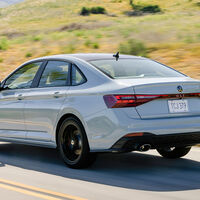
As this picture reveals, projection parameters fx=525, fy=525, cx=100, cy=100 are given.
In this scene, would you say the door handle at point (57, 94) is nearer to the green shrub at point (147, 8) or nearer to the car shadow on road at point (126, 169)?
the car shadow on road at point (126, 169)

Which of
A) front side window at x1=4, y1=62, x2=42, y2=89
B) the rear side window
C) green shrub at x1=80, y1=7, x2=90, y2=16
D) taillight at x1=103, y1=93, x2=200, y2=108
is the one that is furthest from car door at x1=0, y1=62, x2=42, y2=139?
green shrub at x1=80, y1=7, x2=90, y2=16

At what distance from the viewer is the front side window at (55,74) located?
7578 millimetres

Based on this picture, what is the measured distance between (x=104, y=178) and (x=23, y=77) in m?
2.57

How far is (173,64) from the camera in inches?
711

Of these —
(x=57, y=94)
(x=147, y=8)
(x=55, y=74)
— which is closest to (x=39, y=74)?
(x=55, y=74)

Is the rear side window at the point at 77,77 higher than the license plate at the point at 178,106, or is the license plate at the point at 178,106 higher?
the rear side window at the point at 77,77

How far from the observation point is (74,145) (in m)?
7.24

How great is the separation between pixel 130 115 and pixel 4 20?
97.5 m

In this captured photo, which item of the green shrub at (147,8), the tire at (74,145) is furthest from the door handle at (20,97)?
the green shrub at (147,8)

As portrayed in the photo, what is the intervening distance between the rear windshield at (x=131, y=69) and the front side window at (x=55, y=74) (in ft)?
1.57

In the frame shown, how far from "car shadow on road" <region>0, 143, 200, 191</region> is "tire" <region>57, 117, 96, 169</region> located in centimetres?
12


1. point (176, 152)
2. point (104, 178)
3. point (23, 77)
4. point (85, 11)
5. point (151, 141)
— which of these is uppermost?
point (23, 77)

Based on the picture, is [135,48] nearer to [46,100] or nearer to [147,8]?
[46,100]

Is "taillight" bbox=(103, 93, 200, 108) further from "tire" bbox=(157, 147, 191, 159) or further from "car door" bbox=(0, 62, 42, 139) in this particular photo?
"car door" bbox=(0, 62, 42, 139)
